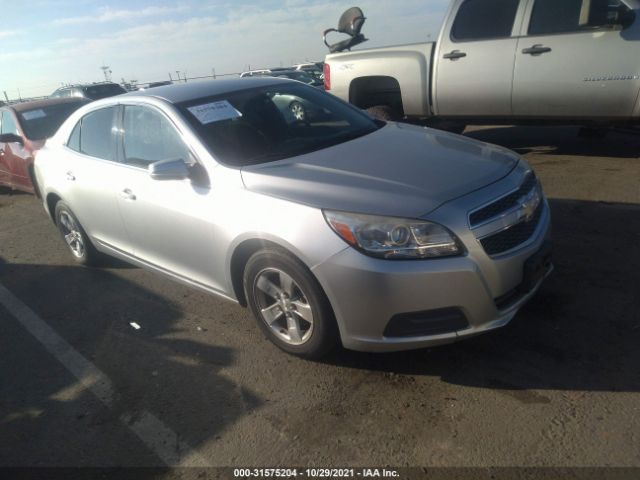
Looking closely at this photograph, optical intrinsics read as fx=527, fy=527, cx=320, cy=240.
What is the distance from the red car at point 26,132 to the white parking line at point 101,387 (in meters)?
3.29

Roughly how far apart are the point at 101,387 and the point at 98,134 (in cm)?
221

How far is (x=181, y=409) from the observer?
2910 mm

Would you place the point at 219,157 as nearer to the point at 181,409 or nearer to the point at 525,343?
the point at 181,409

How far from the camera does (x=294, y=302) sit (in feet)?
9.88

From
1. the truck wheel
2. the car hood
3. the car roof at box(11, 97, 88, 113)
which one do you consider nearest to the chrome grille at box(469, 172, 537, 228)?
the car hood

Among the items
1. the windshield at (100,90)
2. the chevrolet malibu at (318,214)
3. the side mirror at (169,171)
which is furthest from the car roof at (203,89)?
the windshield at (100,90)

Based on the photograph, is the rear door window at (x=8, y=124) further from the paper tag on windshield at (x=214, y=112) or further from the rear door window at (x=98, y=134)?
the paper tag on windshield at (x=214, y=112)

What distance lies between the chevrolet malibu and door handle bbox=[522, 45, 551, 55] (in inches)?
122

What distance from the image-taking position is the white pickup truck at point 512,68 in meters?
5.82

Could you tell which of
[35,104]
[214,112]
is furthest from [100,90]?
[214,112]

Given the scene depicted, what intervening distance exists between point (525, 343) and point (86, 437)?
2.49 meters

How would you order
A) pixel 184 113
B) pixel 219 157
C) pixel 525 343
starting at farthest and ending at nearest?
1. pixel 184 113
2. pixel 219 157
3. pixel 525 343

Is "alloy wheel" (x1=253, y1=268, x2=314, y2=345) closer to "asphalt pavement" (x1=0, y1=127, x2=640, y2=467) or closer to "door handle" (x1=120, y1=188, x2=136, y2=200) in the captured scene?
"asphalt pavement" (x1=0, y1=127, x2=640, y2=467)

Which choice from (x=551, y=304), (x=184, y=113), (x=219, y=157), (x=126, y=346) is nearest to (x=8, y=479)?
(x=126, y=346)
